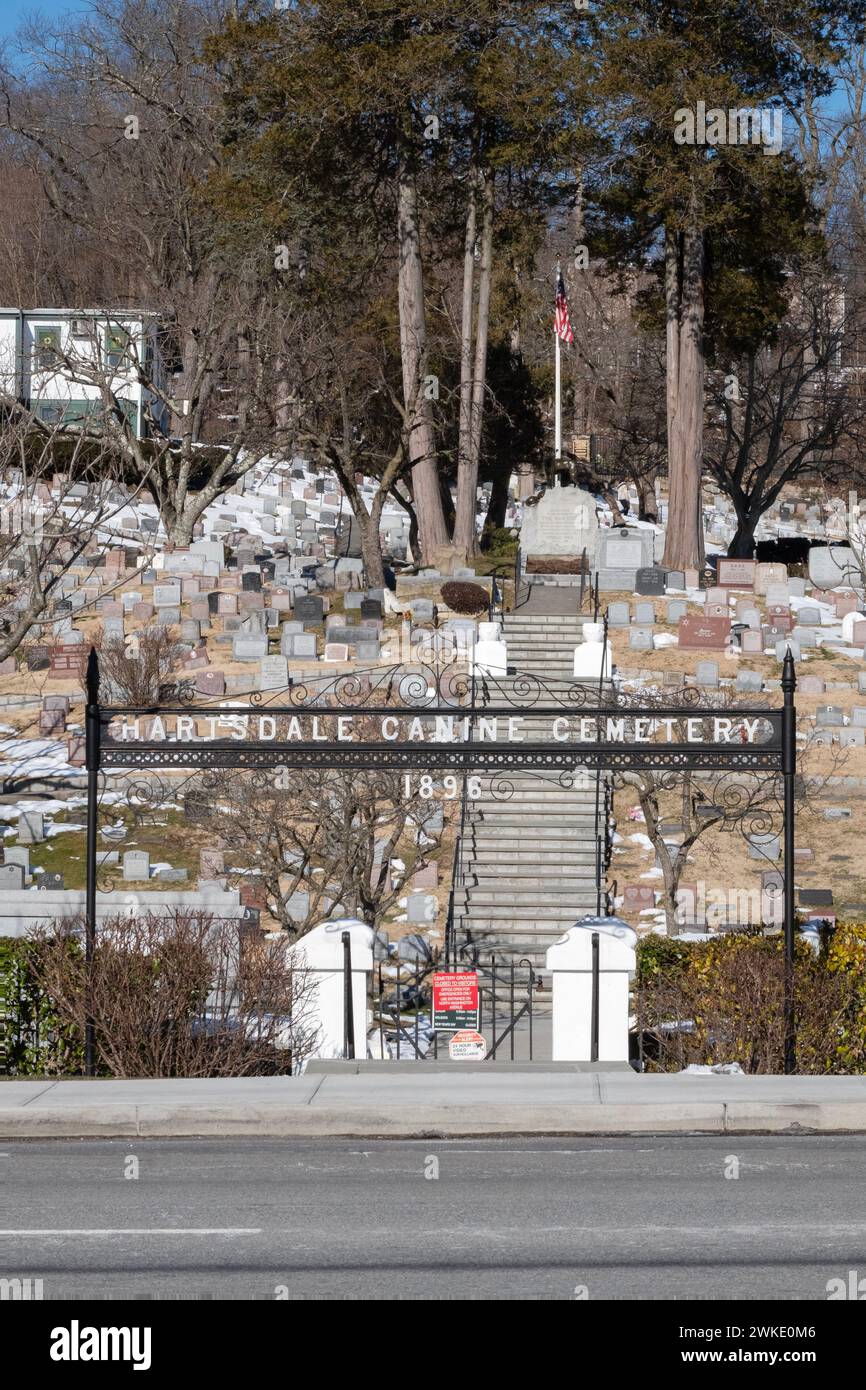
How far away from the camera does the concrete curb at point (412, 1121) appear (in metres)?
10.2

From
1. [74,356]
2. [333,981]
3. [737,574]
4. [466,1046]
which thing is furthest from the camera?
[74,356]

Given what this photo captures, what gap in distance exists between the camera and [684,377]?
127ft

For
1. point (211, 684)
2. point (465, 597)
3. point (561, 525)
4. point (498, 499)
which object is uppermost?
point (498, 499)

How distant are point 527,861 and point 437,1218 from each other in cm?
1522

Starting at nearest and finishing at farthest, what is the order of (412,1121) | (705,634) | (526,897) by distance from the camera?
(412,1121)
(526,897)
(705,634)

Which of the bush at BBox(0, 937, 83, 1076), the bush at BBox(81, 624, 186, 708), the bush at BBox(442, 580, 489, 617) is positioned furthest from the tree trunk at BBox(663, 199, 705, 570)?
the bush at BBox(0, 937, 83, 1076)

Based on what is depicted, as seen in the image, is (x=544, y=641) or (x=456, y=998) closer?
(x=456, y=998)

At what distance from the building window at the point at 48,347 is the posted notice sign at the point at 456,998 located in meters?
28.7

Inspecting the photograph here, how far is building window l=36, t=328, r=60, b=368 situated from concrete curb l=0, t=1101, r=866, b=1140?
30617mm

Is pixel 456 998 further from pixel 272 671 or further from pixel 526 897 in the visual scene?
pixel 272 671

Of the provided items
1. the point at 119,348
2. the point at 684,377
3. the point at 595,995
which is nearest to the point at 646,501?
the point at 684,377

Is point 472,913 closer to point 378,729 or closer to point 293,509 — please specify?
point 378,729

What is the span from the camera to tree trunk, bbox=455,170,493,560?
39844mm

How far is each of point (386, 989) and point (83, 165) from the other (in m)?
58.6
